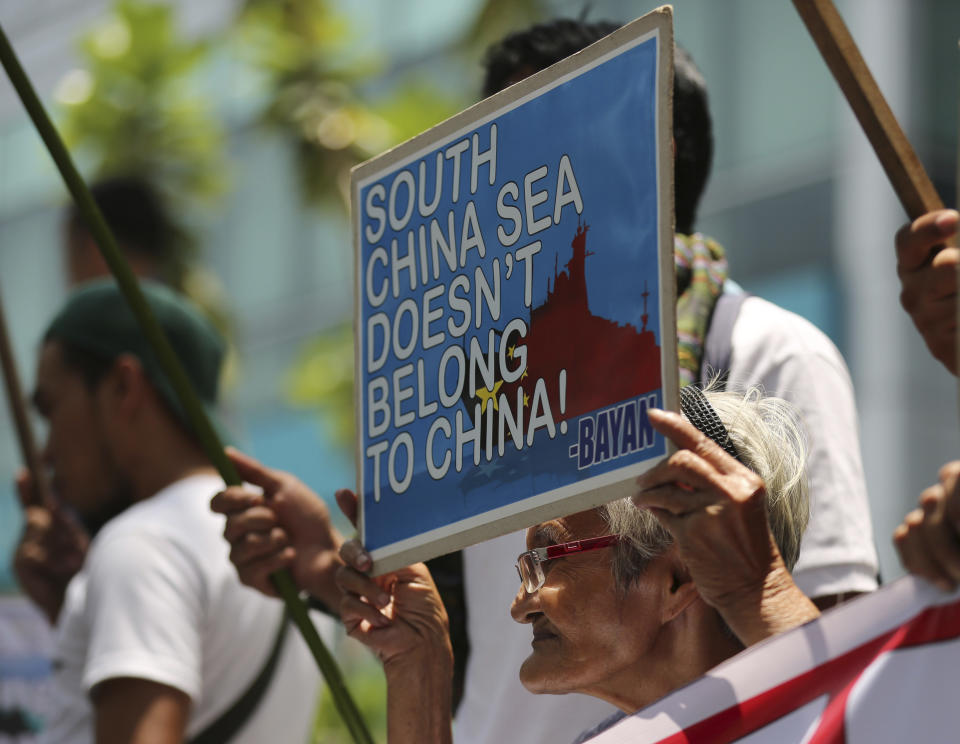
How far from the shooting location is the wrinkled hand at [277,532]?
2918 mm

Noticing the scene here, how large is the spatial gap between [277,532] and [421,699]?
47 centimetres

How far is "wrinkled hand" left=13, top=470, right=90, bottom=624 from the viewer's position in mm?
4059

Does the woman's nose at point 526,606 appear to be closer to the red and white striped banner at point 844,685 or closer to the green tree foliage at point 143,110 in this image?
the red and white striped banner at point 844,685

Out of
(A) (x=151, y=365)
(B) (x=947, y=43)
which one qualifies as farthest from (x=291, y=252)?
(A) (x=151, y=365)

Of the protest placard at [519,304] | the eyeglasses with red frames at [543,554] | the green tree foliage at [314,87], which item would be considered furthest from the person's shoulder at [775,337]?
the green tree foliage at [314,87]

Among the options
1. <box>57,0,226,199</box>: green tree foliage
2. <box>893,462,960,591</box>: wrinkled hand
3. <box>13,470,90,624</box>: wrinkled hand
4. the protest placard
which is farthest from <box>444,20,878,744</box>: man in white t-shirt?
<box>57,0,226,199</box>: green tree foliage

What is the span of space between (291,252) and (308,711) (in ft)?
70.0

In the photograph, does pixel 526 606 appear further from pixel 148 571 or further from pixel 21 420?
pixel 21 420

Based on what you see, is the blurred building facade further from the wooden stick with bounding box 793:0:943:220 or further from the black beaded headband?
the wooden stick with bounding box 793:0:943:220

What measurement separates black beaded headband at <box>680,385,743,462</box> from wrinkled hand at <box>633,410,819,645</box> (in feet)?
1.03

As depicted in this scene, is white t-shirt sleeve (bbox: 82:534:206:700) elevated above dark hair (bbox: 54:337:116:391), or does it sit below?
below

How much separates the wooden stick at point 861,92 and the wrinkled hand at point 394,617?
992 mm

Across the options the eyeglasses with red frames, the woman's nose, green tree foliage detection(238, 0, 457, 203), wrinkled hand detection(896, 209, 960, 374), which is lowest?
the woman's nose

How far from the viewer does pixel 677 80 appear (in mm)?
3014
